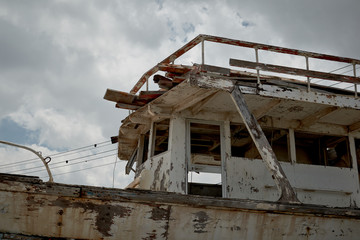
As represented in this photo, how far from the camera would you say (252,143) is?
10.6 m

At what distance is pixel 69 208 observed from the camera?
528cm

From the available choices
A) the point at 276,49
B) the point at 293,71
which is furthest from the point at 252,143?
the point at 276,49

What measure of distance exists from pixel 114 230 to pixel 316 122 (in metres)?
5.79

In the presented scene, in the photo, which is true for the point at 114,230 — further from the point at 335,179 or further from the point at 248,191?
the point at 335,179

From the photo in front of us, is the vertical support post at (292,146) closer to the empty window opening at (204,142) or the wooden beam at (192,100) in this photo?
the empty window opening at (204,142)

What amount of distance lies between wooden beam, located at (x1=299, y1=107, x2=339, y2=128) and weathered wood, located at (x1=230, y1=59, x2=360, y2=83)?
68 centimetres

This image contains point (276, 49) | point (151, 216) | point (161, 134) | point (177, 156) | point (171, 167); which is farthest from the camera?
point (161, 134)

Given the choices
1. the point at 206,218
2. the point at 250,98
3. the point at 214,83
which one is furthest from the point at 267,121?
the point at 206,218

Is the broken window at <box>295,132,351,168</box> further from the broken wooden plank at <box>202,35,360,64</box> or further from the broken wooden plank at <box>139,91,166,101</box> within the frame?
the broken wooden plank at <box>139,91,166,101</box>

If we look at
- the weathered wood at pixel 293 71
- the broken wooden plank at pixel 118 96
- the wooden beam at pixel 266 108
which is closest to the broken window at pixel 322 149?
the wooden beam at pixel 266 108

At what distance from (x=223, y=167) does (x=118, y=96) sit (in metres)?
2.70

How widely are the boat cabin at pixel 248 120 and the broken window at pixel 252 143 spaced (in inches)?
3.0

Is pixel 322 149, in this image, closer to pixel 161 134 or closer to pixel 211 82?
pixel 161 134

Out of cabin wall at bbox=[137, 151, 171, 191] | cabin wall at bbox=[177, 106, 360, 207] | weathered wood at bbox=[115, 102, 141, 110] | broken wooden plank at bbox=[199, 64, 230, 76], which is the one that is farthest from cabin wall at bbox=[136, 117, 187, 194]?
broken wooden plank at bbox=[199, 64, 230, 76]
